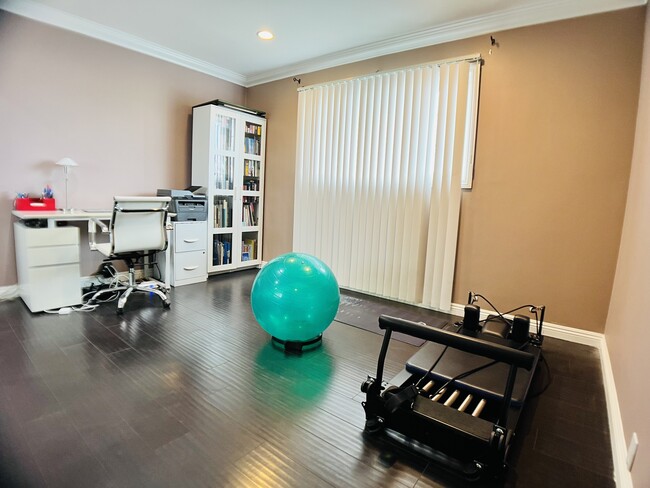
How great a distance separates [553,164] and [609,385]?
1.68 m

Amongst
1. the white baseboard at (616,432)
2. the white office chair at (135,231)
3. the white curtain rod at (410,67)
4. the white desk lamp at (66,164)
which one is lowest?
the white baseboard at (616,432)

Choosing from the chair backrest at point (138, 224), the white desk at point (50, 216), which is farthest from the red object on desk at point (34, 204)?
the chair backrest at point (138, 224)

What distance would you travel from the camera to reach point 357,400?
1.91 meters

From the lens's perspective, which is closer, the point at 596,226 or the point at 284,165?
the point at 596,226

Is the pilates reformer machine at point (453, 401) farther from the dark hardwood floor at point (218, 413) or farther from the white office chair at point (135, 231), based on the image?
the white office chair at point (135, 231)

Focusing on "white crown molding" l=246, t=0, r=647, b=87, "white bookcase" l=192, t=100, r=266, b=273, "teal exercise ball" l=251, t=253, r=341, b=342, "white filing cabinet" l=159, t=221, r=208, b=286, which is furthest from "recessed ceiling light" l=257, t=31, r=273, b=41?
"teal exercise ball" l=251, t=253, r=341, b=342

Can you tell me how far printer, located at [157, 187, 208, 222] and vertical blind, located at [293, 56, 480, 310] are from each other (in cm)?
115

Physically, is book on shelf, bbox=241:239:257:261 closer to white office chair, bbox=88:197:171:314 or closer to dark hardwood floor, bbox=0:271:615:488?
white office chair, bbox=88:197:171:314

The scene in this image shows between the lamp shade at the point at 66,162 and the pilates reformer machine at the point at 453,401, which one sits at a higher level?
the lamp shade at the point at 66,162

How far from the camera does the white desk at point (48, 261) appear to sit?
2.84m

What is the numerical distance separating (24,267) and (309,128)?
313 cm

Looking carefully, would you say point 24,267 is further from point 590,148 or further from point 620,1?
point 620,1

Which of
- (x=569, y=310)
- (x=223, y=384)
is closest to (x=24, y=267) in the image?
(x=223, y=384)

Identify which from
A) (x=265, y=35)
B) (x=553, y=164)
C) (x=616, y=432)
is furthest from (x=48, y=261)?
(x=553, y=164)
